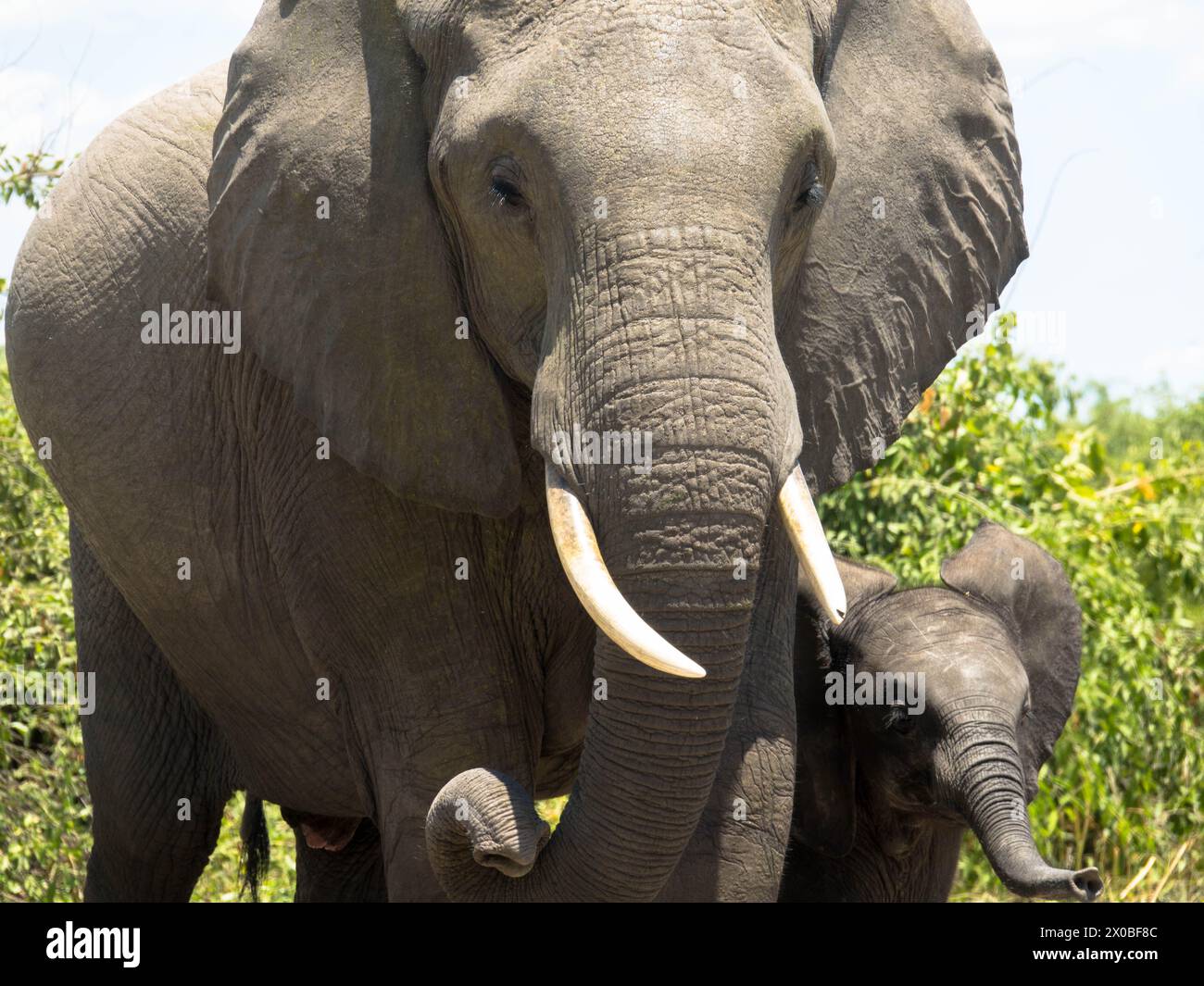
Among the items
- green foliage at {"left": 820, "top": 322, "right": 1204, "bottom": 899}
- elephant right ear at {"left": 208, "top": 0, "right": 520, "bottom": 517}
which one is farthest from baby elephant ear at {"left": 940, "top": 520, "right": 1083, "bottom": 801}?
elephant right ear at {"left": 208, "top": 0, "right": 520, "bottom": 517}

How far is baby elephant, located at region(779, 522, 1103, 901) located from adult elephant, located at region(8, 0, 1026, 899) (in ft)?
1.85

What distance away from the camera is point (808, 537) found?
124 inches

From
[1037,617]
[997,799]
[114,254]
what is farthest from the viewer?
[1037,617]

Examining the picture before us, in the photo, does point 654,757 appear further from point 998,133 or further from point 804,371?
point 998,133

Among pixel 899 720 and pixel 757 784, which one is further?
pixel 899 720

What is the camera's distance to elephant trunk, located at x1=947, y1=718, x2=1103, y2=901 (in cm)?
397

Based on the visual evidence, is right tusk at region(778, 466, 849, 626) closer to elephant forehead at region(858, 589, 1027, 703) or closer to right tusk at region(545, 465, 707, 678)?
right tusk at region(545, 465, 707, 678)

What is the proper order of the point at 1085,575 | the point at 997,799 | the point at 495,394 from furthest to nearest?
the point at 1085,575 → the point at 997,799 → the point at 495,394

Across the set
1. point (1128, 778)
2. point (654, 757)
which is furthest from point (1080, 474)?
point (654, 757)

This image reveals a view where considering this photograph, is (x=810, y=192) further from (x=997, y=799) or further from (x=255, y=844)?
(x=255, y=844)

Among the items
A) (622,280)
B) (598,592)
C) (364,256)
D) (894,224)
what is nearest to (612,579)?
(598,592)

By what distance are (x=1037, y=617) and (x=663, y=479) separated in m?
2.23

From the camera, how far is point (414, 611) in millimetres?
3795

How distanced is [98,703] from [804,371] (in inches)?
79.5
